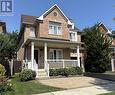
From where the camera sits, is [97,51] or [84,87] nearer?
[84,87]

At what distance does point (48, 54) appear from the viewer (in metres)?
26.2

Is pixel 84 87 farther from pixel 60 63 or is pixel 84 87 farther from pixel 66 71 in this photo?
pixel 60 63

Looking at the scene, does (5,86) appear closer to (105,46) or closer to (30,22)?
(30,22)

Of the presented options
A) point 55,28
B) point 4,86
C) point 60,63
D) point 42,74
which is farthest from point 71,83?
point 55,28

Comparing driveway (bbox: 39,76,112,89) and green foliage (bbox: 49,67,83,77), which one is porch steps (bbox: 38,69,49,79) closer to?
green foliage (bbox: 49,67,83,77)

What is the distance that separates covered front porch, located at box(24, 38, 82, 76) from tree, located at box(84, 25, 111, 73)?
4509mm

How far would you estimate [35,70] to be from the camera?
20.8 m

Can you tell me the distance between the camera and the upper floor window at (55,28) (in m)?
26.4

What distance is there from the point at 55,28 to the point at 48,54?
3818mm

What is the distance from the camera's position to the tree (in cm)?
3006

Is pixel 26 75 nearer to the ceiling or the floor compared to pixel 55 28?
nearer to the floor

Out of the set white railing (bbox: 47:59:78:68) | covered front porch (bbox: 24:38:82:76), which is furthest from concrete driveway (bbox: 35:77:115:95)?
white railing (bbox: 47:59:78:68)

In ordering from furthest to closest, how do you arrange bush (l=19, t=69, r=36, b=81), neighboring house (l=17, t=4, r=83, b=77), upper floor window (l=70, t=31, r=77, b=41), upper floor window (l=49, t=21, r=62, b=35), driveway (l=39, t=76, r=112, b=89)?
upper floor window (l=70, t=31, r=77, b=41) → upper floor window (l=49, t=21, r=62, b=35) → neighboring house (l=17, t=4, r=83, b=77) → bush (l=19, t=69, r=36, b=81) → driveway (l=39, t=76, r=112, b=89)

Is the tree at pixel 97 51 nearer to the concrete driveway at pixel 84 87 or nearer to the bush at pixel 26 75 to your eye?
the concrete driveway at pixel 84 87
